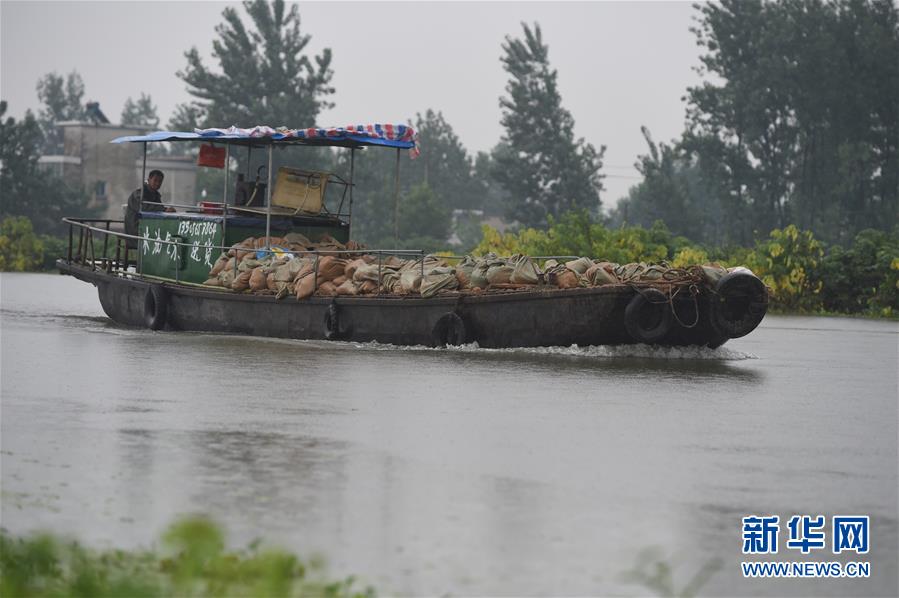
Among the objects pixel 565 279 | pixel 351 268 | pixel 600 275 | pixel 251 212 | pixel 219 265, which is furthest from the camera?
pixel 251 212

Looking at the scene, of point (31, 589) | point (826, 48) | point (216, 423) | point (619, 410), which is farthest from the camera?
point (826, 48)

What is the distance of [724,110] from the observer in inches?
2530

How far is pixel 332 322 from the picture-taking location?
62.2 ft

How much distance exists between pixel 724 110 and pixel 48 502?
5886 centimetres

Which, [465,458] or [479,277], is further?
[479,277]

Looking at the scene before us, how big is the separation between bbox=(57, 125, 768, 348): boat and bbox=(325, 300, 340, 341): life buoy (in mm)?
13

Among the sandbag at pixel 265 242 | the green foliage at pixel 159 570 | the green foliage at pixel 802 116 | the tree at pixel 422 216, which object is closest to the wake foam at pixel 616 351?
the sandbag at pixel 265 242

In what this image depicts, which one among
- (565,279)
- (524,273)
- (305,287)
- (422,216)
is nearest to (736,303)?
(565,279)

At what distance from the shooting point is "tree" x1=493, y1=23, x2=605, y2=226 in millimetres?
68188

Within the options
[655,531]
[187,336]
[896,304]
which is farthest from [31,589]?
[896,304]

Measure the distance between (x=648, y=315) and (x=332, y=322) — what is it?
13.9 ft

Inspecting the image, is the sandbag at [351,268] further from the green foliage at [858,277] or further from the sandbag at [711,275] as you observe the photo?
the green foliage at [858,277]

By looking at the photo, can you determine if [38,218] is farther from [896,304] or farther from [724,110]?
[896,304]

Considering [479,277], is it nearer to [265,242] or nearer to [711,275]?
[711,275]
